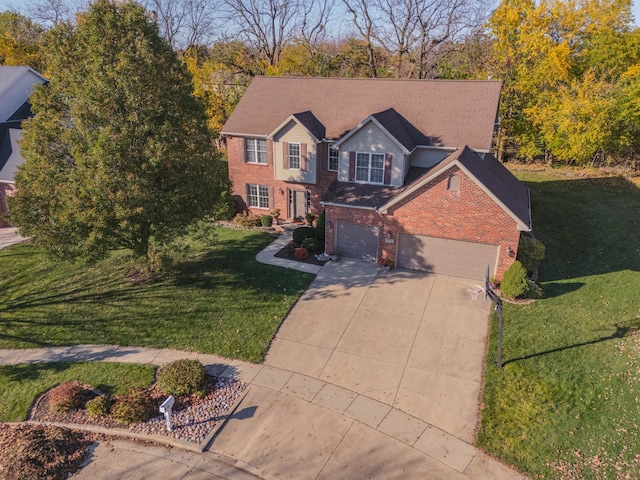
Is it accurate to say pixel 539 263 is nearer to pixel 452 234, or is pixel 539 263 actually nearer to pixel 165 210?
Result: pixel 452 234

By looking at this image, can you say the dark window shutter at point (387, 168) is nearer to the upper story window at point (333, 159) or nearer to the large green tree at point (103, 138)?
the upper story window at point (333, 159)

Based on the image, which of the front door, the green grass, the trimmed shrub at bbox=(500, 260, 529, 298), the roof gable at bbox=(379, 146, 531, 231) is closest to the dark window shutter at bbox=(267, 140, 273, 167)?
the front door

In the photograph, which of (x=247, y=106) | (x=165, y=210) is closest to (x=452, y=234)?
(x=165, y=210)

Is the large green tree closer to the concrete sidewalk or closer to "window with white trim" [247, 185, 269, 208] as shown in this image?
the concrete sidewalk

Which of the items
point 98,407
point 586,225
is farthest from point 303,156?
point 586,225

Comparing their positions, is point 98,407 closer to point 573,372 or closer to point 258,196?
point 573,372

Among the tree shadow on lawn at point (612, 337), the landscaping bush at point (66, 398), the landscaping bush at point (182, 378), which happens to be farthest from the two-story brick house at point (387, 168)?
the landscaping bush at point (66, 398)
